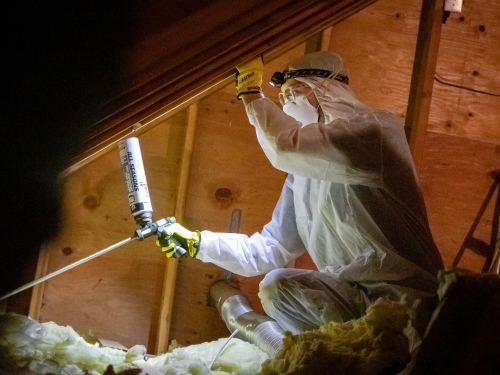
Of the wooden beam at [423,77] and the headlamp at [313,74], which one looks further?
the wooden beam at [423,77]

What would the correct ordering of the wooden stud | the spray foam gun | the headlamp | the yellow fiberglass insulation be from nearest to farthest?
the yellow fiberglass insulation → the spray foam gun → the headlamp → the wooden stud

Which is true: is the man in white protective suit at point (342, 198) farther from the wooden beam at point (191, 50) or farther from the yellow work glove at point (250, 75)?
the wooden beam at point (191, 50)

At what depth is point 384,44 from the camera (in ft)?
7.81

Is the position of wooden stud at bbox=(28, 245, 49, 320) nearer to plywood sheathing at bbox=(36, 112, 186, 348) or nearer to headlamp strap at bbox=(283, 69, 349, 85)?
plywood sheathing at bbox=(36, 112, 186, 348)

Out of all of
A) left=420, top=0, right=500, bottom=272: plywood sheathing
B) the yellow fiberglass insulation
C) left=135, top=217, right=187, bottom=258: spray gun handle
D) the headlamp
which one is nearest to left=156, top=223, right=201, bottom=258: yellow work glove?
left=135, top=217, right=187, bottom=258: spray gun handle

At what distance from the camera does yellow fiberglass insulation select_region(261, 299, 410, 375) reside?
1.06 metres

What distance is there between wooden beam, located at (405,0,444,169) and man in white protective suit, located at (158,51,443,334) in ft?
1.26

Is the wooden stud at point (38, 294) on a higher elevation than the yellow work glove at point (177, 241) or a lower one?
lower

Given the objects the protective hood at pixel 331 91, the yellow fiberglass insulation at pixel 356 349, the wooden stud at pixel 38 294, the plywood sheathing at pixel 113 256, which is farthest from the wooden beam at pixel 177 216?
the yellow fiberglass insulation at pixel 356 349

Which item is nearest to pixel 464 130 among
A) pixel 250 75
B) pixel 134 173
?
pixel 250 75

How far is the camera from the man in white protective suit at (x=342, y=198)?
1.59 metres

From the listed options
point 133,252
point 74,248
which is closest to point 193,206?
point 133,252

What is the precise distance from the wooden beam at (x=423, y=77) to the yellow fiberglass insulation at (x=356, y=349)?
106 cm

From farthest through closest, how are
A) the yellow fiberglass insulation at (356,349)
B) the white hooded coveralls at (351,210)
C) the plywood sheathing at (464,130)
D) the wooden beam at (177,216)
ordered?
1. the plywood sheathing at (464,130)
2. the wooden beam at (177,216)
3. the white hooded coveralls at (351,210)
4. the yellow fiberglass insulation at (356,349)
